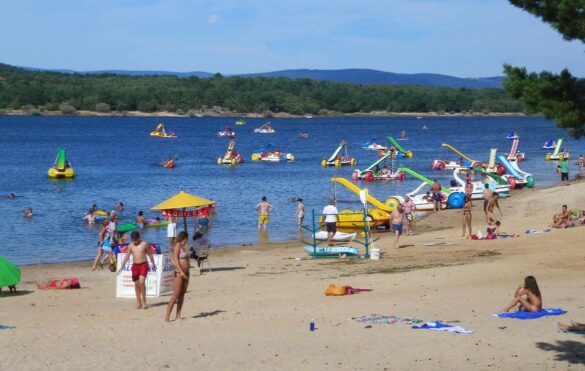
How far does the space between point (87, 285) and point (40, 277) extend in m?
2.38

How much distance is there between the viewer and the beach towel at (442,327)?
1269 centimetres

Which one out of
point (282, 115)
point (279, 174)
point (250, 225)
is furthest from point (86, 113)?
point (250, 225)

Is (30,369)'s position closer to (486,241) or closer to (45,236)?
(486,241)

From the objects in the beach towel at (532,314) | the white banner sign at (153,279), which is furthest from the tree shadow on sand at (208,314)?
the beach towel at (532,314)

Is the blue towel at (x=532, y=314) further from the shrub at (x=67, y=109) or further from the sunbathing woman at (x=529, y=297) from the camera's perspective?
the shrub at (x=67, y=109)

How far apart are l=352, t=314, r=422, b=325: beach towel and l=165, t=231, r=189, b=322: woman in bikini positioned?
8.61 ft

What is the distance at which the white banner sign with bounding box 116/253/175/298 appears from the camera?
54.3 feet

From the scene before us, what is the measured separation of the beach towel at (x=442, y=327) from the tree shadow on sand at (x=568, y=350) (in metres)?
1.16

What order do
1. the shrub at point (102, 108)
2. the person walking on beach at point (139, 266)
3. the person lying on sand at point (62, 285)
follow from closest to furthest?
the person walking on beach at point (139, 266) → the person lying on sand at point (62, 285) → the shrub at point (102, 108)

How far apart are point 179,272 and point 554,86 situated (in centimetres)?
594

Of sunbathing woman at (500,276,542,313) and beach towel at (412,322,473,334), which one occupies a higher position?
sunbathing woman at (500,276,542,313)

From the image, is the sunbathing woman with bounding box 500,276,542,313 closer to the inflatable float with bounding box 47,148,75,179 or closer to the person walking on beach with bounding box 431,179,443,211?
the person walking on beach with bounding box 431,179,443,211

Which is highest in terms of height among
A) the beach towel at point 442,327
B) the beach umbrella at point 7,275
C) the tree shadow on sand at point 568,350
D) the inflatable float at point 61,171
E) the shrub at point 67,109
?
the tree shadow on sand at point 568,350

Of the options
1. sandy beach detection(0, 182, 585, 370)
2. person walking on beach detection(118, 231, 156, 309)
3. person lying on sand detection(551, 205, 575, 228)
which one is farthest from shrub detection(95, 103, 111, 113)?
person walking on beach detection(118, 231, 156, 309)
